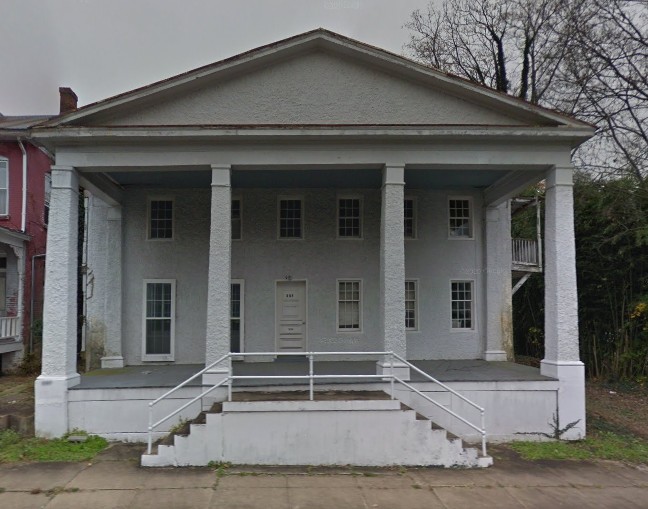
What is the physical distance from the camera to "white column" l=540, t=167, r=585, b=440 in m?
10.1

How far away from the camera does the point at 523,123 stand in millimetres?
10656

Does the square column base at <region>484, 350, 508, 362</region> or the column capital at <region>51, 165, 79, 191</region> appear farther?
the square column base at <region>484, 350, 508, 362</region>

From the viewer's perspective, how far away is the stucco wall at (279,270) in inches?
529

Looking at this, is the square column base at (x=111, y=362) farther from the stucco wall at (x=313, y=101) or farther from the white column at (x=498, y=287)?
the white column at (x=498, y=287)

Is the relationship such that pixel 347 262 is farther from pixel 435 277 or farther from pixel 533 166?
pixel 533 166

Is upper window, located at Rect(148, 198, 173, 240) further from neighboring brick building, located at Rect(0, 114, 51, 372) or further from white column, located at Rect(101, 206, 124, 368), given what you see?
neighboring brick building, located at Rect(0, 114, 51, 372)

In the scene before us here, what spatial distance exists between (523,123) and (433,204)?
3.85m

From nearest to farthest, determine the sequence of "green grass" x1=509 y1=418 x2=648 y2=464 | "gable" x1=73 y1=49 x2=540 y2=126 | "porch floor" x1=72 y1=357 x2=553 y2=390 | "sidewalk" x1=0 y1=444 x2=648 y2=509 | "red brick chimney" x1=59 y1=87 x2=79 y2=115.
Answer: "sidewalk" x1=0 y1=444 x2=648 y2=509 → "green grass" x1=509 y1=418 x2=648 y2=464 → "porch floor" x1=72 y1=357 x2=553 y2=390 → "gable" x1=73 y1=49 x2=540 y2=126 → "red brick chimney" x1=59 y1=87 x2=79 y2=115

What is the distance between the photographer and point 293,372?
11320mm

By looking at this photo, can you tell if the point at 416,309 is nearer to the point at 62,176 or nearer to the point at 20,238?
the point at 62,176

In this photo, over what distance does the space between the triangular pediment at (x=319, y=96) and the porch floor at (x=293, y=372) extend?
496 cm

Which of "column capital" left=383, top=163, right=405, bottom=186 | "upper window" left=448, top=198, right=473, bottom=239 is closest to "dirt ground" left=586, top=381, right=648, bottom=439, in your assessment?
"upper window" left=448, top=198, right=473, bottom=239

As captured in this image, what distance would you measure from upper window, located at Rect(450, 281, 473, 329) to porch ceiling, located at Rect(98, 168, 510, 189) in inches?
103

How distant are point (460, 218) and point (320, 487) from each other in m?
8.78
